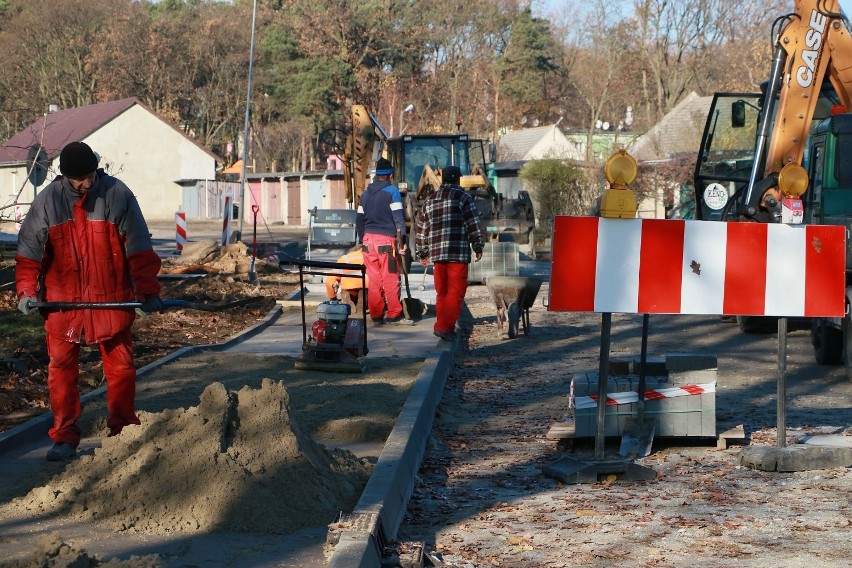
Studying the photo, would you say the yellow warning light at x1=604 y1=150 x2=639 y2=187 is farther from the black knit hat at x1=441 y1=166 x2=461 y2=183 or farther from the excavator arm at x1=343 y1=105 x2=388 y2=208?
the excavator arm at x1=343 y1=105 x2=388 y2=208

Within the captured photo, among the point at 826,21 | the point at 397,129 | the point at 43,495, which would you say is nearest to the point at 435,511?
the point at 43,495

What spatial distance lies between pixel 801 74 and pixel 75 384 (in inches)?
435

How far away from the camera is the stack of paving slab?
8234mm

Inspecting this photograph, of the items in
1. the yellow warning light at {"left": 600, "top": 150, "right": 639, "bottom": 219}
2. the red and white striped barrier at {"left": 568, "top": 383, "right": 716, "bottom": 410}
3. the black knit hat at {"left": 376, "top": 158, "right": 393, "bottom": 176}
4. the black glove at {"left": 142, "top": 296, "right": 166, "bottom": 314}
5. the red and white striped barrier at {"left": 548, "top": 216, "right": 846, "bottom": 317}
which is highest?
the black knit hat at {"left": 376, "top": 158, "right": 393, "bottom": 176}

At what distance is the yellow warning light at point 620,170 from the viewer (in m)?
7.54

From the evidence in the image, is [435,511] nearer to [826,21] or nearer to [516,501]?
[516,501]

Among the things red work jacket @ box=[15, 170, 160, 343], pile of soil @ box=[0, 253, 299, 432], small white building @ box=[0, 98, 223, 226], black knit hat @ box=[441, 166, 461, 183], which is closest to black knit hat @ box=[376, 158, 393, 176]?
black knit hat @ box=[441, 166, 461, 183]

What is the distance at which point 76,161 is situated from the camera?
23.1 feet

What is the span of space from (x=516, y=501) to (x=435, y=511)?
0.50 meters

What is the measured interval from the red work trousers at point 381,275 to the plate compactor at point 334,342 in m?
3.16

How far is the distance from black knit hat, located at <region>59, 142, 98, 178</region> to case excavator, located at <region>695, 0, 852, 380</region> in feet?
25.4

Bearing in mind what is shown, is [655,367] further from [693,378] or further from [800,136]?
[800,136]

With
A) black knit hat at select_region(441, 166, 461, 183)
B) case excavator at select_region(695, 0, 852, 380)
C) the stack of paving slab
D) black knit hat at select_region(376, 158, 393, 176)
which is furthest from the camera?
black knit hat at select_region(376, 158, 393, 176)

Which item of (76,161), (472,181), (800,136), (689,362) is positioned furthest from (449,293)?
(472,181)
